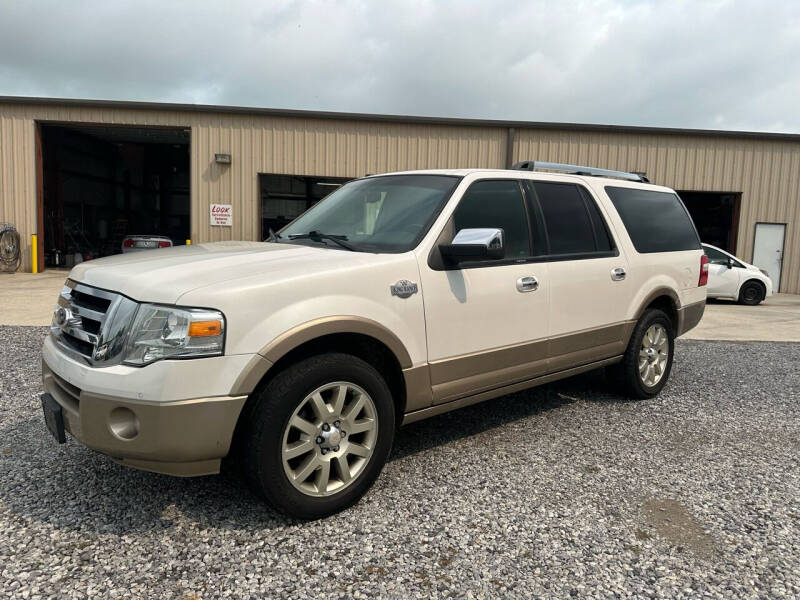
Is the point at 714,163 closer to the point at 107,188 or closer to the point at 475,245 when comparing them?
the point at 475,245

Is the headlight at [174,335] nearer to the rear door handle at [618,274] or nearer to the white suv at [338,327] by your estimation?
the white suv at [338,327]

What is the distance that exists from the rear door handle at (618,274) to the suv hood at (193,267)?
7.36 ft

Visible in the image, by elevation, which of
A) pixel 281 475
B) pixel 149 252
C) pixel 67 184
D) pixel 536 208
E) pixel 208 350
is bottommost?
pixel 281 475

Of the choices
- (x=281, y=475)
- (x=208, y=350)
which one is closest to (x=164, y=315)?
(x=208, y=350)

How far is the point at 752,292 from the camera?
45.4 feet

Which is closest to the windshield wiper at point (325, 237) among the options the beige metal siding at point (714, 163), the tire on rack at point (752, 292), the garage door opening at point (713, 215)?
the tire on rack at point (752, 292)

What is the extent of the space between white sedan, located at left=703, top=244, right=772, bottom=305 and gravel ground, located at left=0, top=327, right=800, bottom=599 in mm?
10467

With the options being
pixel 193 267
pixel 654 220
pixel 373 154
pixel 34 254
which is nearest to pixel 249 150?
pixel 373 154

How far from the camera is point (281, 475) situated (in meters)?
2.67

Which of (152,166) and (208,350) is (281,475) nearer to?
(208,350)

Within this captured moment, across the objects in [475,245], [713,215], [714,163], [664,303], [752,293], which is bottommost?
[752,293]

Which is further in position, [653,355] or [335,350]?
[653,355]

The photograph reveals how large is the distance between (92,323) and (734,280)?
14.4m

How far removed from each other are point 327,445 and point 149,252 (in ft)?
5.07
